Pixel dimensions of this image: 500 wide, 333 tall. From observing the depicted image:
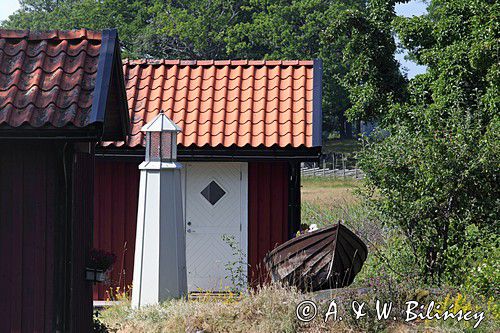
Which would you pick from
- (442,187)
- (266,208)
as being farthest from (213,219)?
(442,187)

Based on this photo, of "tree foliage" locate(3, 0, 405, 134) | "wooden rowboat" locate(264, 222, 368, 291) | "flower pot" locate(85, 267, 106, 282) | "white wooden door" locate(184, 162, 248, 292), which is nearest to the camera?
"flower pot" locate(85, 267, 106, 282)

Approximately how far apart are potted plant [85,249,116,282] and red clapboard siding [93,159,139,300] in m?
4.97

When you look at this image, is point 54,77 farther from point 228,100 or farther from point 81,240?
point 228,100

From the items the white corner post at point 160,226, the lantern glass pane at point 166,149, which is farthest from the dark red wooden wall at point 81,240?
the lantern glass pane at point 166,149

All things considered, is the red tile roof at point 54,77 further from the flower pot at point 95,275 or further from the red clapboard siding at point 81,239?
the flower pot at point 95,275

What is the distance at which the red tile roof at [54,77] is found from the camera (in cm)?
765

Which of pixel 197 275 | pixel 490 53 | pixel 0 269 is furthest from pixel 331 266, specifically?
pixel 490 53

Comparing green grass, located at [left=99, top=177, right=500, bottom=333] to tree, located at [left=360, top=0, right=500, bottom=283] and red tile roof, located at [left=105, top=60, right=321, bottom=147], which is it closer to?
tree, located at [left=360, top=0, right=500, bottom=283]

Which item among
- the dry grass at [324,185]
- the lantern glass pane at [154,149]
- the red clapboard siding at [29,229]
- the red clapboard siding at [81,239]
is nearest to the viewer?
the red clapboard siding at [29,229]

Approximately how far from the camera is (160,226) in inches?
450

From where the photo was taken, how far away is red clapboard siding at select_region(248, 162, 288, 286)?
14.1 meters

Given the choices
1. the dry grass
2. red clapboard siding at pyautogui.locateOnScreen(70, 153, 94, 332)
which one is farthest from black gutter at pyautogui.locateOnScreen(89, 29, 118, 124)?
the dry grass

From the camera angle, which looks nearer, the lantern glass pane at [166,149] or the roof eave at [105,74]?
the roof eave at [105,74]

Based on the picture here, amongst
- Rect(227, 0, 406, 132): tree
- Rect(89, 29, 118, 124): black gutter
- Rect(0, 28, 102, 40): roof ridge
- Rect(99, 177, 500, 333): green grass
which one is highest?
Rect(227, 0, 406, 132): tree
